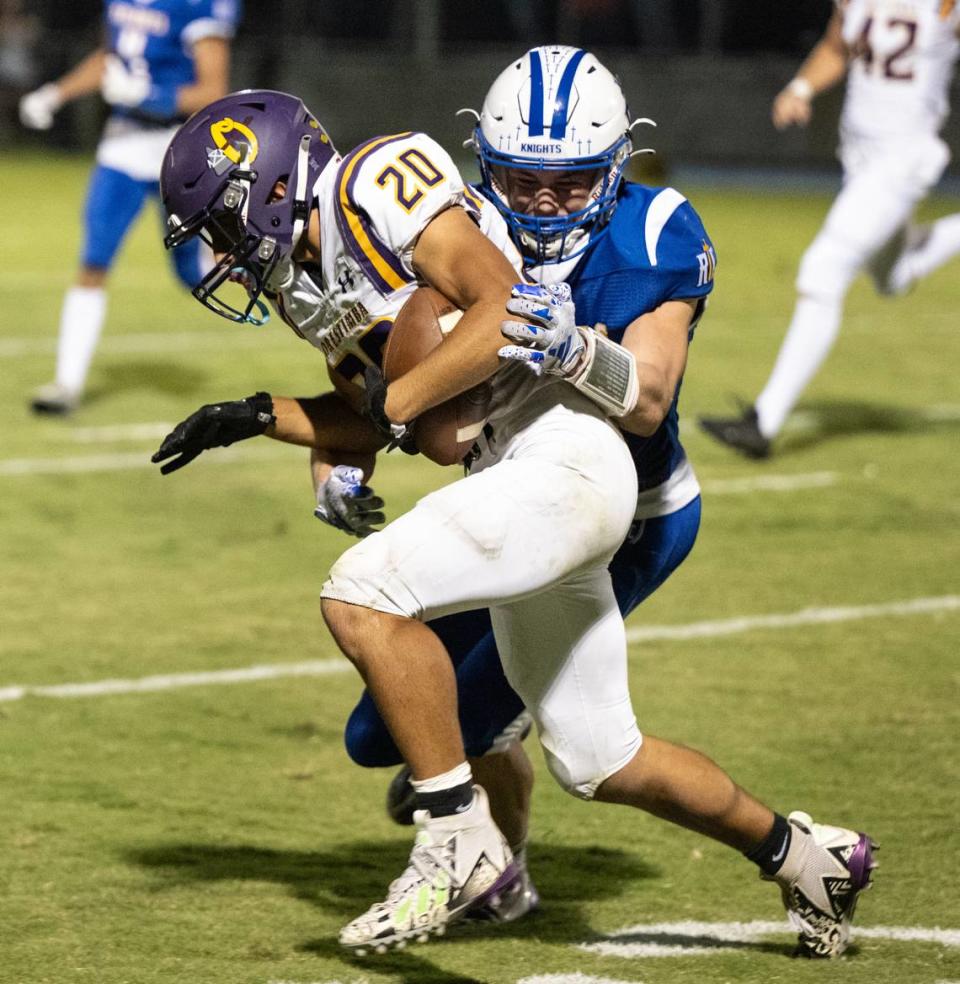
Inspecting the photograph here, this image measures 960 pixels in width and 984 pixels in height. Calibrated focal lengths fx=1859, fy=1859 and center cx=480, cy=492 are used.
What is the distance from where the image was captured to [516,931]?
12.0ft

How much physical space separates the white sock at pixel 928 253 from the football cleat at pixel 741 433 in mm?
1066

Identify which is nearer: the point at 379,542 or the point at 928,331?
the point at 379,542

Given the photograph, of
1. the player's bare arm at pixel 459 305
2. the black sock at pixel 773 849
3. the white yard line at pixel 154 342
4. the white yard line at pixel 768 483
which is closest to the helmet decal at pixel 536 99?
the player's bare arm at pixel 459 305

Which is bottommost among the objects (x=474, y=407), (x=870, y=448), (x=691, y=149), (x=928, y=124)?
(x=691, y=149)

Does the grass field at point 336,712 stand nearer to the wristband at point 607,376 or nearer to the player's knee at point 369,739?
the player's knee at point 369,739

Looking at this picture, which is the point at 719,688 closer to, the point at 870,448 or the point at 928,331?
the point at 870,448

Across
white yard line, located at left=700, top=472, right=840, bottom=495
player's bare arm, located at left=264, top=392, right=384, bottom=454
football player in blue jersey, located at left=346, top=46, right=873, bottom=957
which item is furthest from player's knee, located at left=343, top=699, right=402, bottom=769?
white yard line, located at left=700, top=472, right=840, bottom=495

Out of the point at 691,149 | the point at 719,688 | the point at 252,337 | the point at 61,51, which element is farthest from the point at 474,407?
the point at 61,51

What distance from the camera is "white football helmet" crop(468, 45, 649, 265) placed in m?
3.44

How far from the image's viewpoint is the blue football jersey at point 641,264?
3.37 metres

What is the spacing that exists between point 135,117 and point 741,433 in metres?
3.09

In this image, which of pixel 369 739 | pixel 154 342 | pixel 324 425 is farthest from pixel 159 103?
pixel 369 739

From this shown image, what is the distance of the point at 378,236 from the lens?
3.22 m

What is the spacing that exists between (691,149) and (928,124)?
39.8 feet
